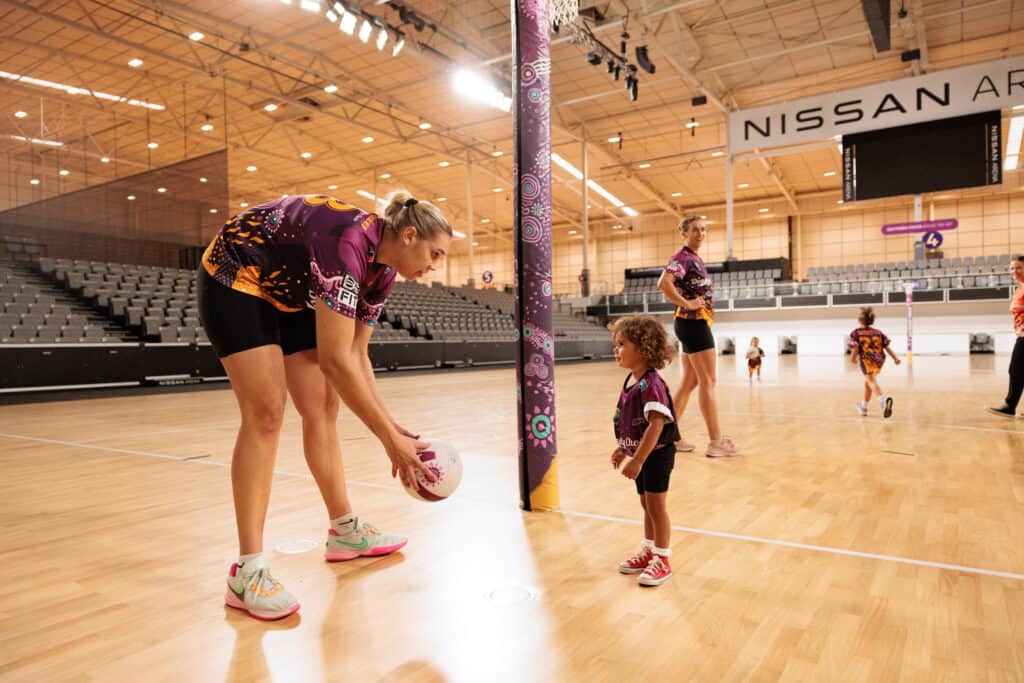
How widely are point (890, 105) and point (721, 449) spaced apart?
613 inches

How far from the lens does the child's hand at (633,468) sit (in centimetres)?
211

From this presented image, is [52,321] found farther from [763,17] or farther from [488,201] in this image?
[488,201]

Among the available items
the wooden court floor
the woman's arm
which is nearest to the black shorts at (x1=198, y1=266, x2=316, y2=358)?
the woman's arm

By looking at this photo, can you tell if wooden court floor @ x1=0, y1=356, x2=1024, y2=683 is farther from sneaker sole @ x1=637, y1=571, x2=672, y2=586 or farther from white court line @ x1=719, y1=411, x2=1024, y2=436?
white court line @ x1=719, y1=411, x2=1024, y2=436

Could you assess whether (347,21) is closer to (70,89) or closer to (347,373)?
(70,89)

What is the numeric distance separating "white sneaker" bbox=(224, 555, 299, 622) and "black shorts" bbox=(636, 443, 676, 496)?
1196 millimetres

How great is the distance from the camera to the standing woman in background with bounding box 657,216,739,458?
4273 mm

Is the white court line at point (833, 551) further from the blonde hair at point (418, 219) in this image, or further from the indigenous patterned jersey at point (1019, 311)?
the indigenous patterned jersey at point (1019, 311)

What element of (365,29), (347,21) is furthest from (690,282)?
(365,29)

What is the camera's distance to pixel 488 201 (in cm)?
3478

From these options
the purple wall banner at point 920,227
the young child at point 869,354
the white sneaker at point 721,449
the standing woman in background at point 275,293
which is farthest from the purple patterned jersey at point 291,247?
the purple wall banner at point 920,227

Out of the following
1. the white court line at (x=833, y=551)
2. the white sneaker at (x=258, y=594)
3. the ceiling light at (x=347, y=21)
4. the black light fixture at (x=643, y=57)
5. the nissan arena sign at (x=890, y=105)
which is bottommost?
the white court line at (x=833, y=551)

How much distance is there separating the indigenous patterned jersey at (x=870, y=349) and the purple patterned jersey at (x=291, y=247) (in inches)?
228

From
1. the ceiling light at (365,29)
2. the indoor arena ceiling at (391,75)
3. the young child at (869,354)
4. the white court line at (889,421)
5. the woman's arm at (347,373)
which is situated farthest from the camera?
the indoor arena ceiling at (391,75)
